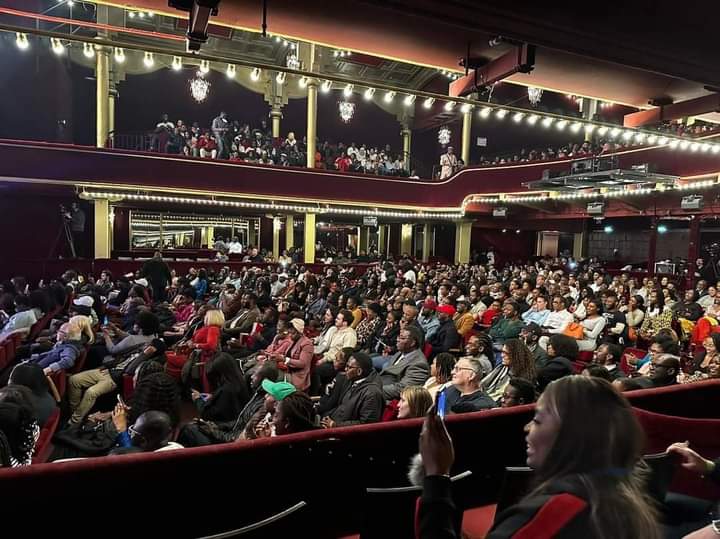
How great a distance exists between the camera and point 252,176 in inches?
555

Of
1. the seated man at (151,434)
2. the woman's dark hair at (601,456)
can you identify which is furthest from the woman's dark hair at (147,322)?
the woman's dark hair at (601,456)

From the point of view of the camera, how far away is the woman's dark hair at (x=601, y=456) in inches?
38.3

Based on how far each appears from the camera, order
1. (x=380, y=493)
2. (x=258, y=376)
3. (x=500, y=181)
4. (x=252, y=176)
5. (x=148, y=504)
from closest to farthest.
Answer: (x=380, y=493) → (x=148, y=504) → (x=258, y=376) → (x=252, y=176) → (x=500, y=181)

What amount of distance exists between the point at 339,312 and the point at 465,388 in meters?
2.90

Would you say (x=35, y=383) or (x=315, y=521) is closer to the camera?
(x=315, y=521)

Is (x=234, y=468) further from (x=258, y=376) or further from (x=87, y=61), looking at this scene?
(x=87, y=61)

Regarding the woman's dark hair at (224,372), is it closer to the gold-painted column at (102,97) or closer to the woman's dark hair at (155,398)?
the woman's dark hair at (155,398)

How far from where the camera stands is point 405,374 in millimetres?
4602

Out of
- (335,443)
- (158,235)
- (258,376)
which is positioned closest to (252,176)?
(158,235)

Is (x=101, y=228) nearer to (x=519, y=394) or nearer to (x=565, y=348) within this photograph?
(x=565, y=348)

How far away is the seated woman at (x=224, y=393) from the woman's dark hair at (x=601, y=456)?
10.8 ft

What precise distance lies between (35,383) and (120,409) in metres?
0.80

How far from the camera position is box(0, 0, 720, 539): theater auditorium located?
6.02 ft

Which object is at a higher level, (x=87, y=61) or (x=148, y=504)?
(x=87, y=61)
